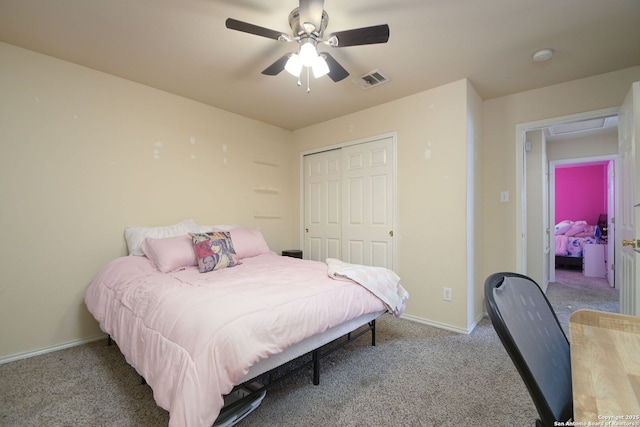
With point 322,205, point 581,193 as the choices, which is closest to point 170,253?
point 322,205

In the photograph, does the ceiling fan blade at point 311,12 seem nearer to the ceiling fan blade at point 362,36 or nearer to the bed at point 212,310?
the ceiling fan blade at point 362,36

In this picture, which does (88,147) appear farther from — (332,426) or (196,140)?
(332,426)

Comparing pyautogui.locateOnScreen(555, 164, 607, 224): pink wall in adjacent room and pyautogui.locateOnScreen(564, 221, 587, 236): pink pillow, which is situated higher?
pyautogui.locateOnScreen(555, 164, 607, 224): pink wall in adjacent room

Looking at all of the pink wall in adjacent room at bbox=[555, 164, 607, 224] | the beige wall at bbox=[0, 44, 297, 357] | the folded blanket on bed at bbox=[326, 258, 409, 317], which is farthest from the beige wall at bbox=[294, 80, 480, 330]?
the pink wall in adjacent room at bbox=[555, 164, 607, 224]

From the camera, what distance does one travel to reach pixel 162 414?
1.56 meters

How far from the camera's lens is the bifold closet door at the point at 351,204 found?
329cm

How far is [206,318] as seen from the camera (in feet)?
4.28

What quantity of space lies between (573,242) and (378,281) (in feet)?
19.1

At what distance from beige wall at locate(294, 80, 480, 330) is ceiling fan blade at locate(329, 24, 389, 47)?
1416 mm

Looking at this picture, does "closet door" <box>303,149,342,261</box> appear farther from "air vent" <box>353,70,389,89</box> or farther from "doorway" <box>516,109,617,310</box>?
"doorway" <box>516,109,617,310</box>

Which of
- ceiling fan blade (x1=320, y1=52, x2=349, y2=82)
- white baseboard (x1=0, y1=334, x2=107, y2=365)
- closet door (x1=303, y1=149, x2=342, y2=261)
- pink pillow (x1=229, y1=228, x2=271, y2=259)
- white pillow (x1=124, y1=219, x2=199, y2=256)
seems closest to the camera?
ceiling fan blade (x1=320, y1=52, x2=349, y2=82)

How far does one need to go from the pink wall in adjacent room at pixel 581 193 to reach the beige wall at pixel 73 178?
833 cm

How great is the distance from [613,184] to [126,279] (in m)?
6.65

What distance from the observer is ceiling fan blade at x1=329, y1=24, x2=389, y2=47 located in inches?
64.0
